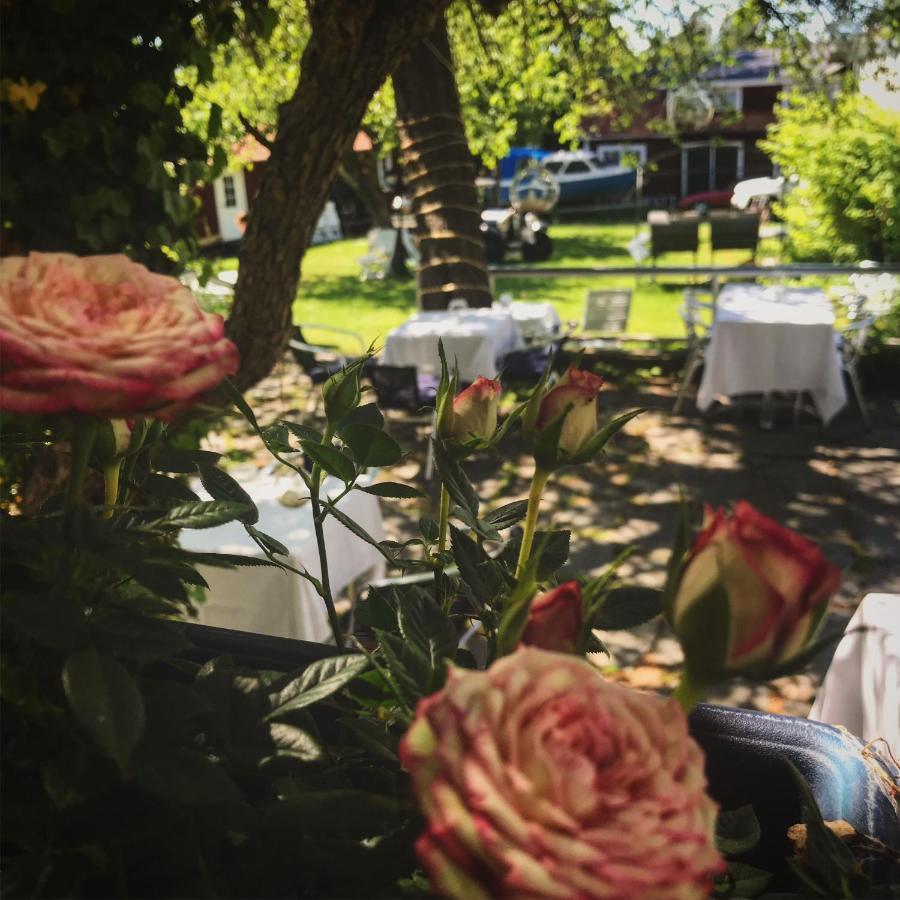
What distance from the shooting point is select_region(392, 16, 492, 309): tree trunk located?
6.18 m

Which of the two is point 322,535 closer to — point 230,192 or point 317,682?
point 317,682

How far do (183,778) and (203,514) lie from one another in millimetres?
170

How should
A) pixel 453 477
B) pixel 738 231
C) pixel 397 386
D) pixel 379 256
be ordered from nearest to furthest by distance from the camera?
pixel 453 477, pixel 397 386, pixel 738 231, pixel 379 256

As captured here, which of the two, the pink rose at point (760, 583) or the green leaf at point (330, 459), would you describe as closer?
the pink rose at point (760, 583)

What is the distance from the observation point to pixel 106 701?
43 centimetres

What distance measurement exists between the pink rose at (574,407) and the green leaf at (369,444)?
0.35ft

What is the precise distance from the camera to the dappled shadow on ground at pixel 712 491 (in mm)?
3889

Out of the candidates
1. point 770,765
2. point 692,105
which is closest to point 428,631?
point 770,765

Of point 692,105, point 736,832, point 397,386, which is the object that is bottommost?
point 397,386

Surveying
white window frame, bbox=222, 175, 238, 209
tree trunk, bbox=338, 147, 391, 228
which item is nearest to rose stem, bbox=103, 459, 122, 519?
tree trunk, bbox=338, 147, 391, 228

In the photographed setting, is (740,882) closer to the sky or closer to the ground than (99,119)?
closer to the ground

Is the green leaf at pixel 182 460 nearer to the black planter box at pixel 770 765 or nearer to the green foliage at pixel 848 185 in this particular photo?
the black planter box at pixel 770 765

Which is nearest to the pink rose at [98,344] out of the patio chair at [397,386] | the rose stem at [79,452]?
the rose stem at [79,452]

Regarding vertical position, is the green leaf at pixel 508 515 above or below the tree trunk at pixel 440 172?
below
